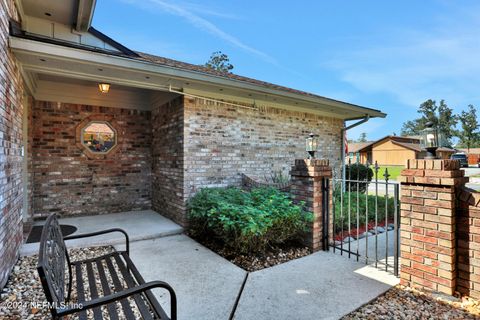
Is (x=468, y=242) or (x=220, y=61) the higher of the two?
(x=220, y=61)

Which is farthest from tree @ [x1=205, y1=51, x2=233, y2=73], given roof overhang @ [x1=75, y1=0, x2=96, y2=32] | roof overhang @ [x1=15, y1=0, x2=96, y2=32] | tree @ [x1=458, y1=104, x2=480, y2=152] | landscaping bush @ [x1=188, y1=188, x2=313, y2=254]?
tree @ [x1=458, y1=104, x2=480, y2=152]

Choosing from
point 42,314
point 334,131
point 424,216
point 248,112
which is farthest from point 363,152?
point 42,314

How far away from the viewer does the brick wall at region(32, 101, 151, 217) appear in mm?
5275

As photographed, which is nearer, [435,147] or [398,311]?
[398,311]

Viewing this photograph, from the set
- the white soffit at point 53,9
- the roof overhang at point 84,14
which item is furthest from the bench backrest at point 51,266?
the white soffit at point 53,9

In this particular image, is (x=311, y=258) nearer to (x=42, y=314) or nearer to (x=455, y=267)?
(x=455, y=267)

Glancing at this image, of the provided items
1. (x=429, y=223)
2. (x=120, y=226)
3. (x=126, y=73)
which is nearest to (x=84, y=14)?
(x=126, y=73)

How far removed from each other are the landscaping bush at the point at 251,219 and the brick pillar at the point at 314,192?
0.44ft

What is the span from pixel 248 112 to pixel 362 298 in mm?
4318

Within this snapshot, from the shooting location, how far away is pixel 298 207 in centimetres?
382

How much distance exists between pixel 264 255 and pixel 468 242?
2322 mm

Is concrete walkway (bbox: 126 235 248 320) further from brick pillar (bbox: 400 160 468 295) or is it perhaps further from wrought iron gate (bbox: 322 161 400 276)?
brick pillar (bbox: 400 160 468 295)

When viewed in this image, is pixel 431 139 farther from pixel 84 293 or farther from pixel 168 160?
pixel 168 160

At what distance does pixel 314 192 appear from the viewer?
151 inches
